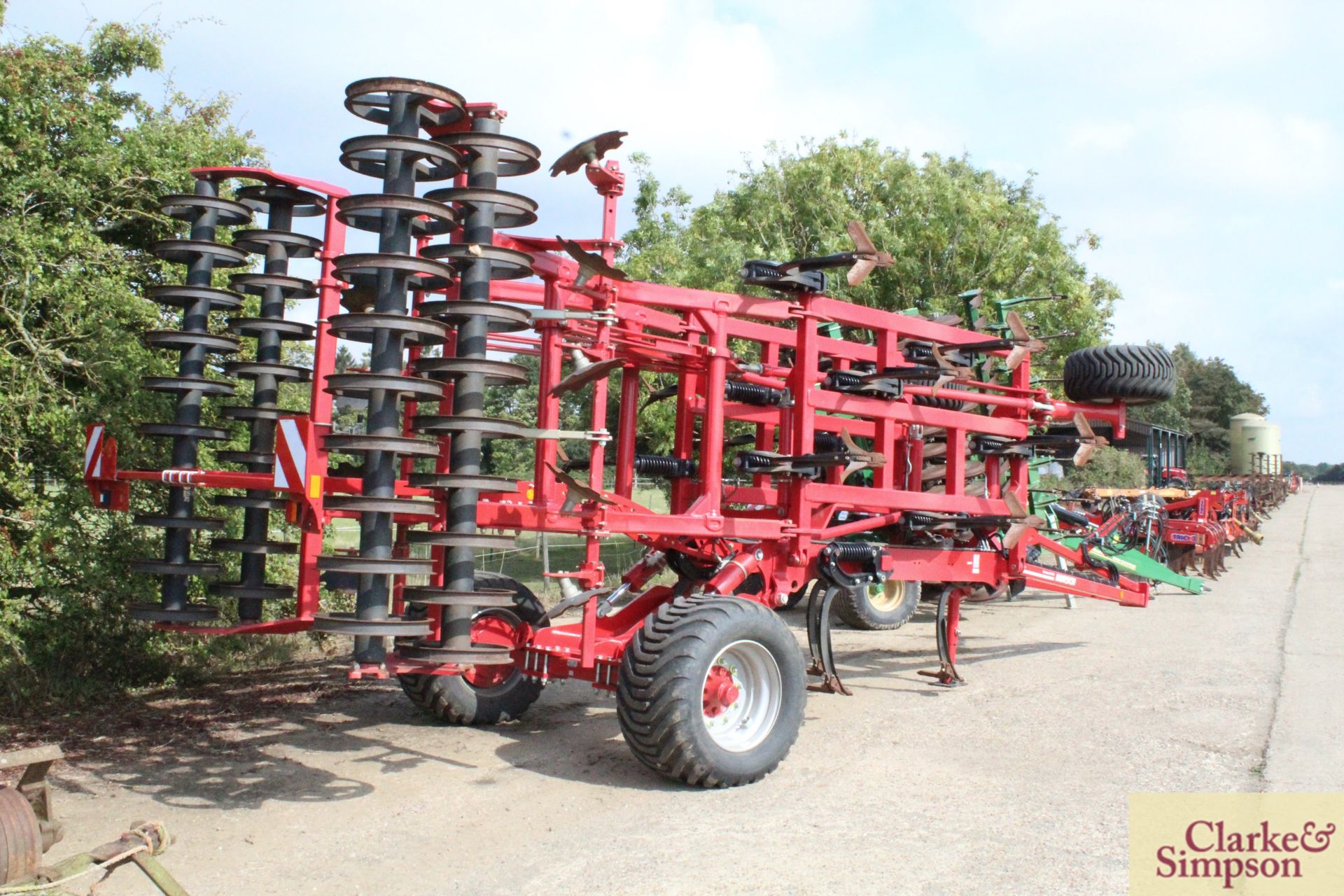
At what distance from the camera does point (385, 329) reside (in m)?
4.65

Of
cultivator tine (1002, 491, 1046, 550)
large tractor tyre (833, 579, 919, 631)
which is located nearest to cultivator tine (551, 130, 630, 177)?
cultivator tine (1002, 491, 1046, 550)

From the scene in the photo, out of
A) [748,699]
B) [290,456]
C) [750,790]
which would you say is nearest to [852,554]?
[748,699]

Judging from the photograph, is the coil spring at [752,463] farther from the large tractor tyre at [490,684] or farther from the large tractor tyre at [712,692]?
the large tractor tyre at [490,684]

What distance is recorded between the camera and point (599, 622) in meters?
6.65

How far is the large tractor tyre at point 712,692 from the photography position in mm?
5363

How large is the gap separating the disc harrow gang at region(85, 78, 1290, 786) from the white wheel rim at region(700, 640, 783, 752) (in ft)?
0.06

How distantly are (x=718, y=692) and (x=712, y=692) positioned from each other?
1.2 inches

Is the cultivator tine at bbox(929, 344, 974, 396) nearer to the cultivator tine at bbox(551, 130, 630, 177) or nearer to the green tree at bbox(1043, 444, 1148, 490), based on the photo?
the cultivator tine at bbox(551, 130, 630, 177)

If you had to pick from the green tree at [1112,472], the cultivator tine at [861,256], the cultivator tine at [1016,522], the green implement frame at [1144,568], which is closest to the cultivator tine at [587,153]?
the cultivator tine at [861,256]

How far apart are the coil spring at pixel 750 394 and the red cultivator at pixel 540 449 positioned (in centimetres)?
2

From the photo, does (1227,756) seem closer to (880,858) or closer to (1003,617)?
(880,858)

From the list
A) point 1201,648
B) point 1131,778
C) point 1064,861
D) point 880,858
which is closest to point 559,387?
point 880,858

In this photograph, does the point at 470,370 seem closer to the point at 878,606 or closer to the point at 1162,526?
the point at 878,606

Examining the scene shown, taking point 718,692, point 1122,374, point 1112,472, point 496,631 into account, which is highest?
point 1112,472
